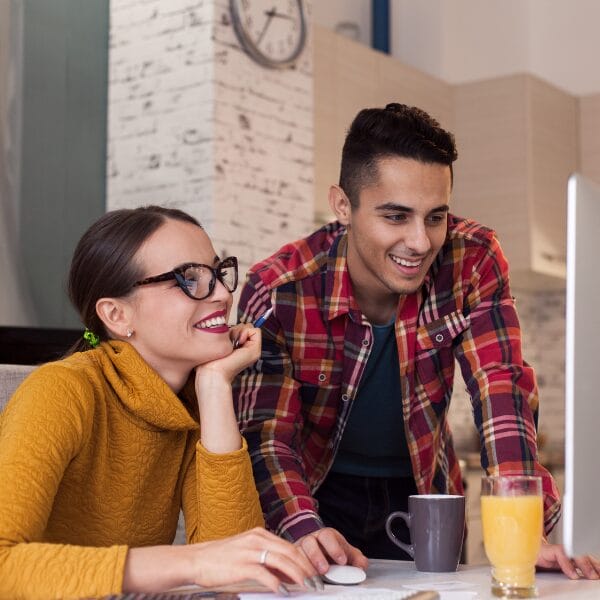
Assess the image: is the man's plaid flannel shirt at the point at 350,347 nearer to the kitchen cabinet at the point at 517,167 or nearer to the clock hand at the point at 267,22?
the clock hand at the point at 267,22

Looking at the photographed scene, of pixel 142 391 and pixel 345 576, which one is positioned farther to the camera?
pixel 142 391

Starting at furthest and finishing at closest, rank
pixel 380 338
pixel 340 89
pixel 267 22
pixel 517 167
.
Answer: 1. pixel 517 167
2. pixel 340 89
3. pixel 267 22
4. pixel 380 338

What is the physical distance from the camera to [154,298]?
168cm

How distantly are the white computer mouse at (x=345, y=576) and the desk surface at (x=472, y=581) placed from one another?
2cm

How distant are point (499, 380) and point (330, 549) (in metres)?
0.51

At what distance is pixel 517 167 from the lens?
5410 mm

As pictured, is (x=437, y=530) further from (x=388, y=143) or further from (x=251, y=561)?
(x=388, y=143)

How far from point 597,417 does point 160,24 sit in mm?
3296

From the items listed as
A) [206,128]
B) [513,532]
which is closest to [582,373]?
[513,532]

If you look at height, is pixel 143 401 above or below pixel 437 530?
above

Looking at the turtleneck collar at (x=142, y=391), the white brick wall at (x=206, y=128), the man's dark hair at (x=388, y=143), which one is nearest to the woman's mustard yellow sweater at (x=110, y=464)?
the turtleneck collar at (x=142, y=391)

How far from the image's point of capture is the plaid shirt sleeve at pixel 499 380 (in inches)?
69.3

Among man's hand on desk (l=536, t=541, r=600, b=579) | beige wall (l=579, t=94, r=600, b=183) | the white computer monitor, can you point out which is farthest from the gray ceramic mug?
beige wall (l=579, t=94, r=600, b=183)

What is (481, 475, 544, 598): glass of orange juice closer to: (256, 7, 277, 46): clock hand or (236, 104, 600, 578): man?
(236, 104, 600, 578): man
